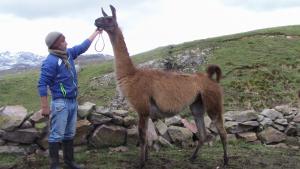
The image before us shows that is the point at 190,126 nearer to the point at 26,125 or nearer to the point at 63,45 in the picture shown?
the point at 26,125

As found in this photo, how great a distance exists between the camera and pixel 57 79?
7.85 m

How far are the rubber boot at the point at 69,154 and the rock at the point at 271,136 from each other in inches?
204

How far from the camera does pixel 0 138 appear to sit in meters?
9.73

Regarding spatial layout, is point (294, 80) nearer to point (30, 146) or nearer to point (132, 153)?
point (132, 153)

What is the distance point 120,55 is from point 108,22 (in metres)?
0.63

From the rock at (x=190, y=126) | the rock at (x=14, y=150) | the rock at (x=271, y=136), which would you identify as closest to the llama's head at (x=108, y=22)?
the rock at (x=14, y=150)

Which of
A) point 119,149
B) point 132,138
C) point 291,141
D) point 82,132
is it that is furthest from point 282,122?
point 82,132

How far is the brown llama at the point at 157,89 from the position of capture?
8.86 meters

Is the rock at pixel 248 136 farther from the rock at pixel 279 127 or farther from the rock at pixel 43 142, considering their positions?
the rock at pixel 43 142

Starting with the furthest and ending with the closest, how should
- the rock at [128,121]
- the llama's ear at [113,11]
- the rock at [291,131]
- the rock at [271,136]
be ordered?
the rock at [291,131] → the rock at [271,136] → the rock at [128,121] → the llama's ear at [113,11]

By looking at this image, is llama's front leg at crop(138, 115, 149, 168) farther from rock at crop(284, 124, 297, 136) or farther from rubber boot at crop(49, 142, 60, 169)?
rock at crop(284, 124, 297, 136)

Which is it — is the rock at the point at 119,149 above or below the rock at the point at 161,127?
below

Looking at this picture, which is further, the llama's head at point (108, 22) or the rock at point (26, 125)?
the rock at point (26, 125)

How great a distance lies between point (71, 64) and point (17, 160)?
2317mm
